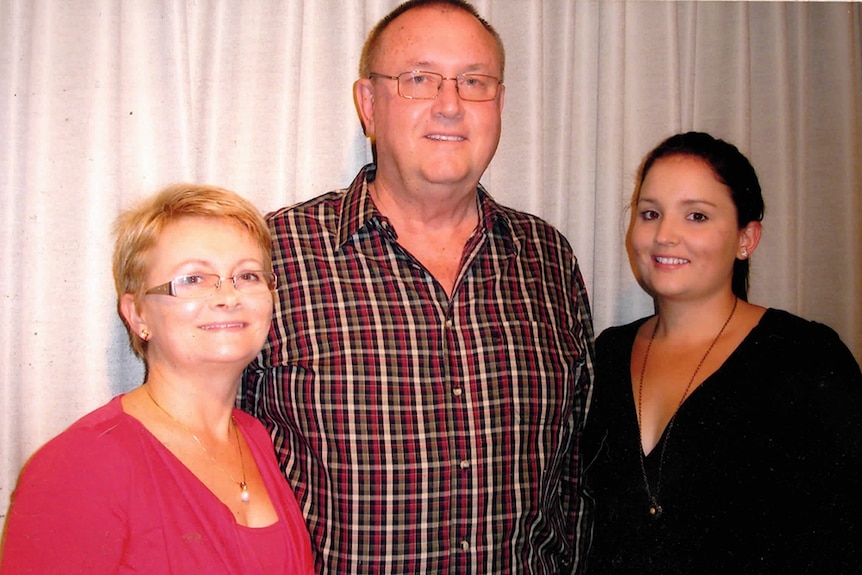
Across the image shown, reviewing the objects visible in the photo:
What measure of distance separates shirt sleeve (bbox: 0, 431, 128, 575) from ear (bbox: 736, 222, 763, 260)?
4.52 feet

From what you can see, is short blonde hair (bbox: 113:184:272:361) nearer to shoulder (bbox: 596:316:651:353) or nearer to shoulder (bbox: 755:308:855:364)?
shoulder (bbox: 596:316:651:353)

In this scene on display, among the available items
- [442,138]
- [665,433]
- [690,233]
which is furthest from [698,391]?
[442,138]

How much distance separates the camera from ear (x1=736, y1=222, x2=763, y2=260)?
155 cm

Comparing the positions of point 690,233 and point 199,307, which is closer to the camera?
point 199,307

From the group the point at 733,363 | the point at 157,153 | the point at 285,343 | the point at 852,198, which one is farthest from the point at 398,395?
the point at 852,198

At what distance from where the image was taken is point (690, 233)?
152 cm

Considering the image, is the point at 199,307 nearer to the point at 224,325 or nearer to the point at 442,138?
the point at 224,325

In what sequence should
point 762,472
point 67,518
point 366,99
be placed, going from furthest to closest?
point 366,99
point 762,472
point 67,518

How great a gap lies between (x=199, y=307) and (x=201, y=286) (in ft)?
0.13

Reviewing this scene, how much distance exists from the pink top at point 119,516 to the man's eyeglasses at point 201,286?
0.72 feet

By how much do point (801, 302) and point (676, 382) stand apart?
0.93 meters

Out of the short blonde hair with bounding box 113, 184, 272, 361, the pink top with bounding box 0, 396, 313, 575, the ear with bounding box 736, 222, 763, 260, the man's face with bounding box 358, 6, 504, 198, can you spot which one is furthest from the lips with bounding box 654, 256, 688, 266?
the pink top with bounding box 0, 396, 313, 575

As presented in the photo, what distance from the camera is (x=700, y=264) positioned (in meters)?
1.52

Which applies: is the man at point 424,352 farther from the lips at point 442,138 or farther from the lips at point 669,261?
the lips at point 669,261
